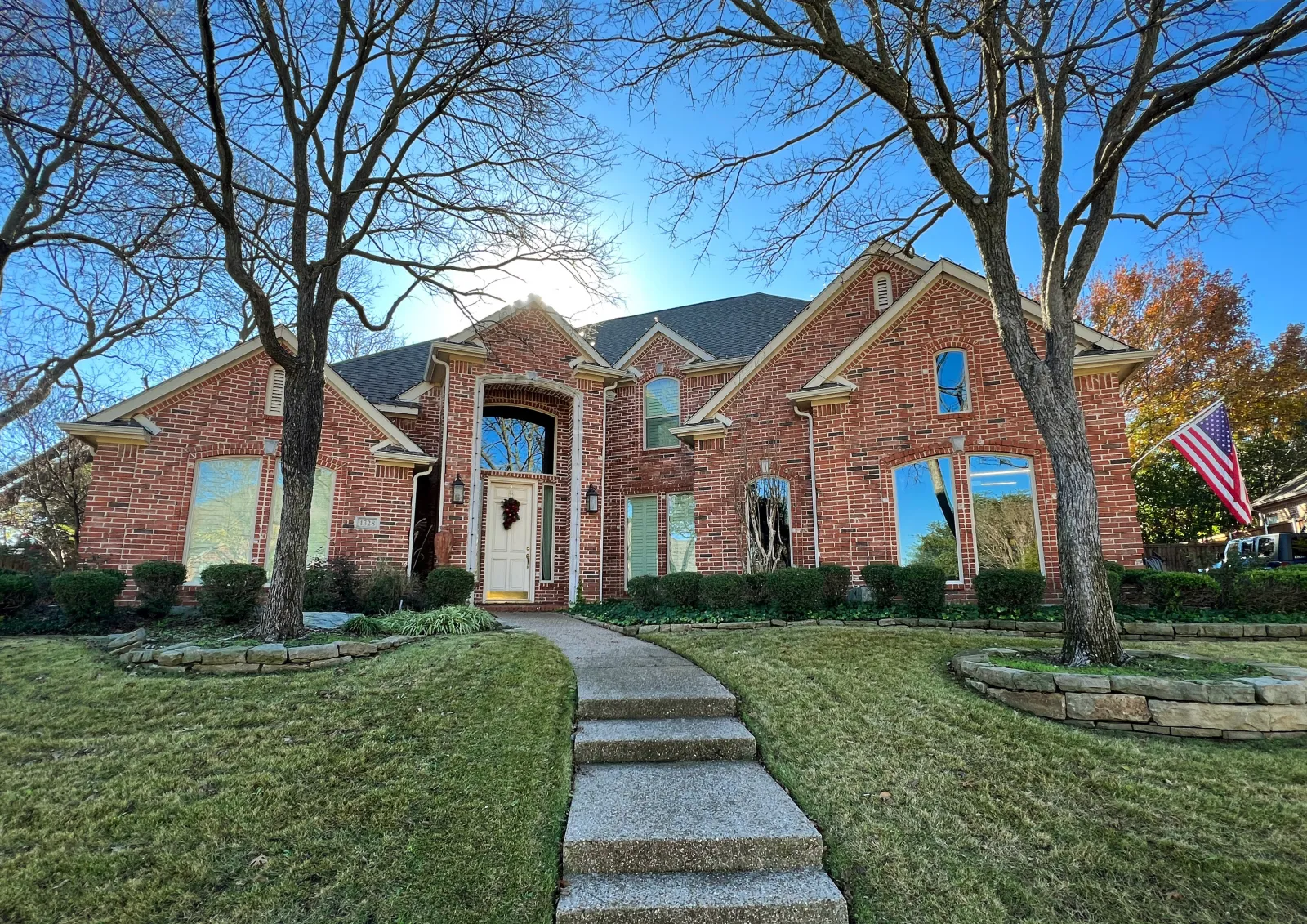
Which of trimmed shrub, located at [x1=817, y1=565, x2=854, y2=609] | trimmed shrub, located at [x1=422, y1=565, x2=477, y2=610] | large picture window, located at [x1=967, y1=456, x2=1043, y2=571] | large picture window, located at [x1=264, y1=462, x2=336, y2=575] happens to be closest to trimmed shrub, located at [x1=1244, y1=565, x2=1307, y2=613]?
large picture window, located at [x1=967, y1=456, x2=1043, y2=571]

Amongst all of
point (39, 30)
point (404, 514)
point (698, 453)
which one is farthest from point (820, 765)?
point (39, 30)

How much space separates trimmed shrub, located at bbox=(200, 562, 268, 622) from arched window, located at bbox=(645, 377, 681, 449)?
30.4 feet

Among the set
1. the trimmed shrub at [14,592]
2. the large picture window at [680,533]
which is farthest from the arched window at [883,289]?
the trimmed shrub at [14,592]

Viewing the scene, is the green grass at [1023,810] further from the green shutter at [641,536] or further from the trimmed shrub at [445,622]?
the green shutter at [641,536]

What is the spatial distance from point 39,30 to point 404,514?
25.8 feet

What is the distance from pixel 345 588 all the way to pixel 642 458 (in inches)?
293

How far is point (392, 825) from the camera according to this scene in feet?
11.2

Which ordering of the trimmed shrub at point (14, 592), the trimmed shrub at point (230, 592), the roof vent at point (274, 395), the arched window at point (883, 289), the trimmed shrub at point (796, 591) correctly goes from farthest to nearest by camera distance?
1. the arched window at point (883, 289)
2. the roof vent at point (274, 395)
3. the trimmed shrub at point (796, 591)
4. the trimmed shrub at point (14, 592)
5. the trimmed shrub at point (230, 592)

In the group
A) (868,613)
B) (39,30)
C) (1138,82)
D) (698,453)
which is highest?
(39,30)

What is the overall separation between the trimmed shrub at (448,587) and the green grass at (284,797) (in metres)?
5.08

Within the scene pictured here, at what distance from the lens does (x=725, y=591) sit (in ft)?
31.2

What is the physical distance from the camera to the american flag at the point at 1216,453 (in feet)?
30.4

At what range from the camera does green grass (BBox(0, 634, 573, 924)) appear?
9.59 ft

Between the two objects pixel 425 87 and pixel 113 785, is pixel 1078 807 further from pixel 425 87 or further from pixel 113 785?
pixel 425 87
